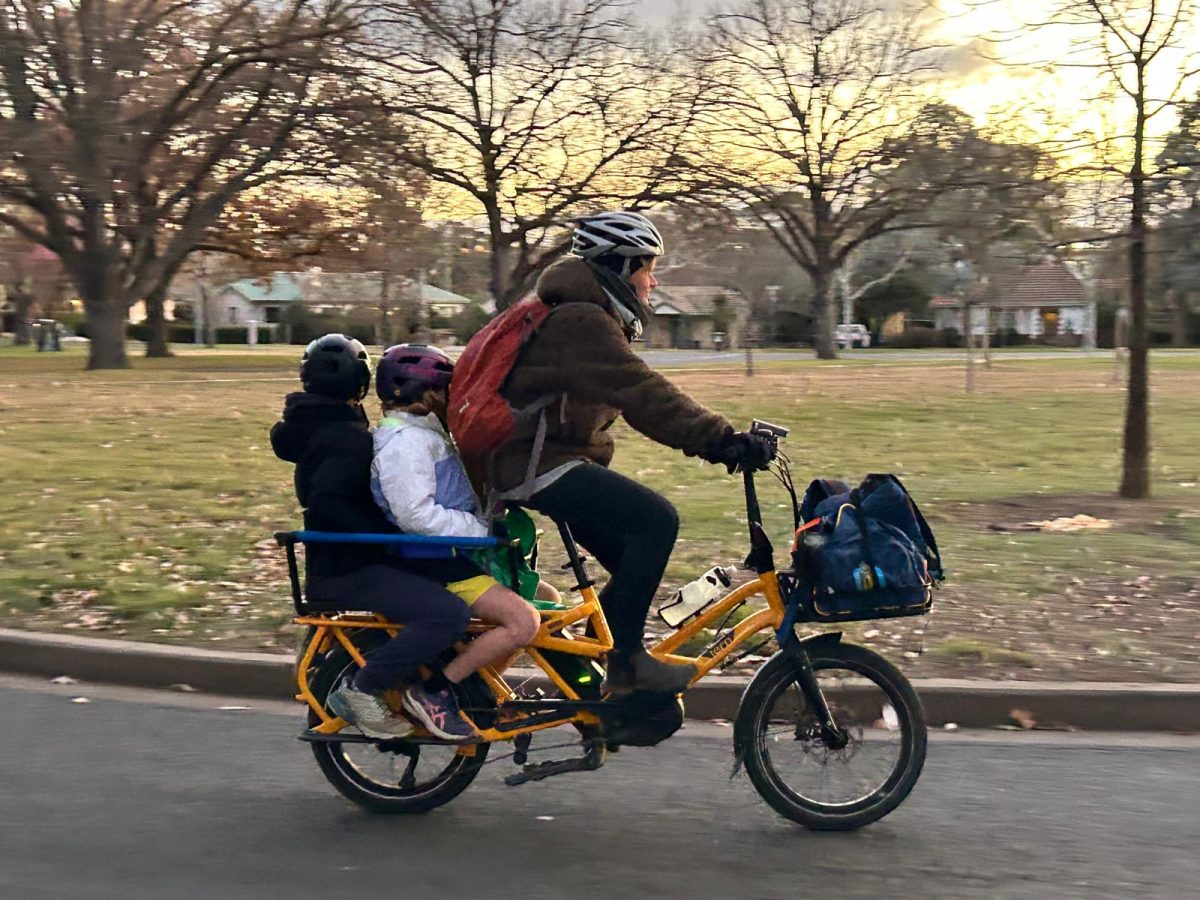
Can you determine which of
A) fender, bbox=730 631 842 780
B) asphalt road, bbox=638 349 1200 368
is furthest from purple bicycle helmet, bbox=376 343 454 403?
asphalt road, bbox=638 349 1200 368

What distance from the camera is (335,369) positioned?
4391 millimetres

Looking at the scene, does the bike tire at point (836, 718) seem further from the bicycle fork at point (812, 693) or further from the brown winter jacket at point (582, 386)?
the brown winter jacket at point (582, 386)

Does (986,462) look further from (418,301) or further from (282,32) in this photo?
(418,301)

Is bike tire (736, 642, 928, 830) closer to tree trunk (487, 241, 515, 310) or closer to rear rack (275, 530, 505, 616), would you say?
rear rack (275, 530, 505, 616)

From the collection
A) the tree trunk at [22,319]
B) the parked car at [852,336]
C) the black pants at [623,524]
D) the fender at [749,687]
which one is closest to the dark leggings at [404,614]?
the black pants at [623,524]

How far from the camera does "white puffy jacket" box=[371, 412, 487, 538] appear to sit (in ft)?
14.1

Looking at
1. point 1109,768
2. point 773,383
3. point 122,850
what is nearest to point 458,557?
point 122,850

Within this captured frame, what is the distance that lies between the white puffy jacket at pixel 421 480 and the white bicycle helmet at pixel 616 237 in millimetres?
734

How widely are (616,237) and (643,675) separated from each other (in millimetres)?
1385

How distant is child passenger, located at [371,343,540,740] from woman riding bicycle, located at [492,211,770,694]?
16 cm

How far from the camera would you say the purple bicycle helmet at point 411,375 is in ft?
14.4

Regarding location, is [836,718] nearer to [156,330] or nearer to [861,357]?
[156,330]

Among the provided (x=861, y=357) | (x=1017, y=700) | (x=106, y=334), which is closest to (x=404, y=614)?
(x=1017, y=700)

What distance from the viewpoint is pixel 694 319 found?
8781cm
